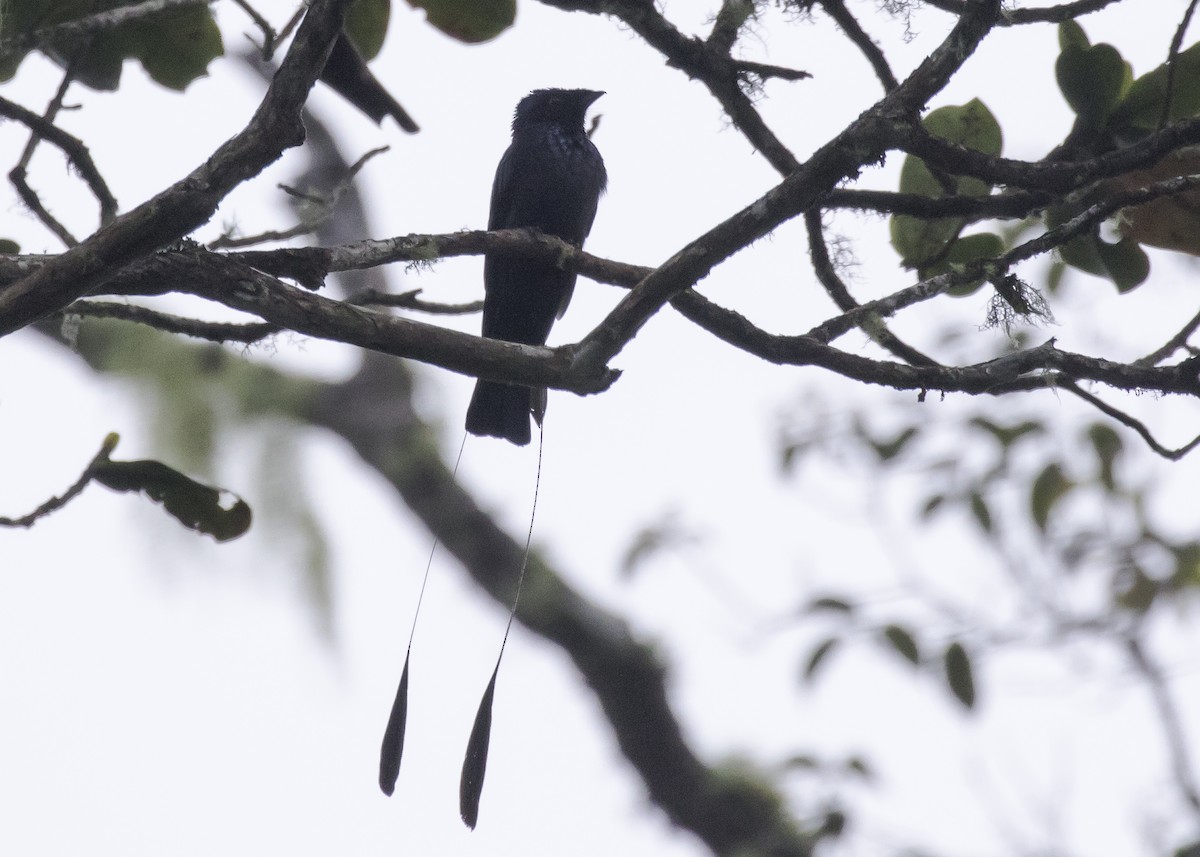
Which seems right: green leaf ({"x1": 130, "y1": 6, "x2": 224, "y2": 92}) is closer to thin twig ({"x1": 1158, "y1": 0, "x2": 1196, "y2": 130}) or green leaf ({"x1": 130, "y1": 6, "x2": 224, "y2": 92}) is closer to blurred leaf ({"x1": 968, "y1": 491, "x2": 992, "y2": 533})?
thin twig ({"x1": 1158, "y1": 0, "x2": 1196, "y2": 130})

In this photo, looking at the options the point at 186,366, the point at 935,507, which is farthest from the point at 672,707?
the point at 186,366

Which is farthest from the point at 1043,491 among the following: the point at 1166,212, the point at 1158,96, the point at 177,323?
the point at 177,323

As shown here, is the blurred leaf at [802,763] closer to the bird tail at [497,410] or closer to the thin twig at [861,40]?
the bird tail at [497,410]

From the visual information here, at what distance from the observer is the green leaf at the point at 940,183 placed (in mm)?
2607

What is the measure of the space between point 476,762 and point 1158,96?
186cm

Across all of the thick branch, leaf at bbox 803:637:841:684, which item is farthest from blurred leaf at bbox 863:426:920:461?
the thick branch

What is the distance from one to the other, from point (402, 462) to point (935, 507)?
4133mm

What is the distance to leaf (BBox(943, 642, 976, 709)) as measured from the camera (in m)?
3.09

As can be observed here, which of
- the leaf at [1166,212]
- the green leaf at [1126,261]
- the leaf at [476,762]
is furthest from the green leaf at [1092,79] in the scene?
the leaf at [476,762]

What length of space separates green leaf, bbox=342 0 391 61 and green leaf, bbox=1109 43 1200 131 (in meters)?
1.69

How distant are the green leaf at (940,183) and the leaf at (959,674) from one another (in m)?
1.04

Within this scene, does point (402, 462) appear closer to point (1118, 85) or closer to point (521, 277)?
point (521, 277)

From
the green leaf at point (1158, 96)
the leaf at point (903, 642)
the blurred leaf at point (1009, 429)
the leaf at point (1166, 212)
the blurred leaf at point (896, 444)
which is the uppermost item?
the blurred leaf at point (1009, 429)

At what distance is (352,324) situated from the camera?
1.96 metres
